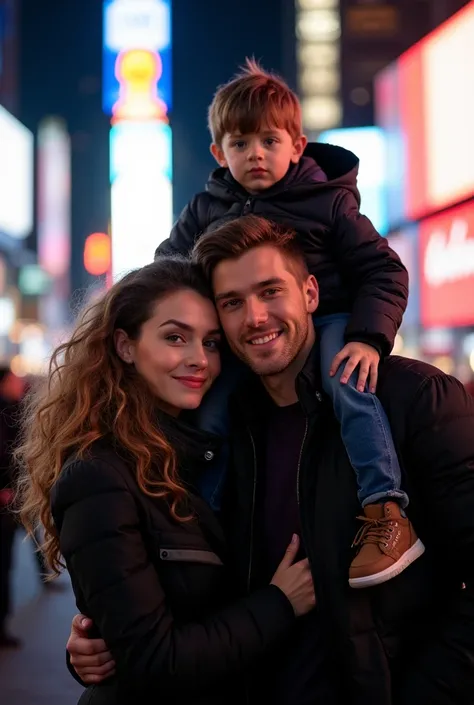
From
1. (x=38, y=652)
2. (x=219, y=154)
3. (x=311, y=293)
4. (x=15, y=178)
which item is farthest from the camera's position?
(x=15, y=178)

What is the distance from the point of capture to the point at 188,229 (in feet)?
12.6

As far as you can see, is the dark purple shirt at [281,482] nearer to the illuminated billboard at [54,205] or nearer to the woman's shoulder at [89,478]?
the woman's shoulder at [89,478]

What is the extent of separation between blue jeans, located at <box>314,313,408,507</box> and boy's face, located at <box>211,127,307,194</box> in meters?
1.10

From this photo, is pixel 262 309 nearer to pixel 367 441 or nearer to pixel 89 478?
pixel 367 441

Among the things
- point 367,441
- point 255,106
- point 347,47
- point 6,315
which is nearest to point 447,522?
point 367,441

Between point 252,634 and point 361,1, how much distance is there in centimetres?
7097

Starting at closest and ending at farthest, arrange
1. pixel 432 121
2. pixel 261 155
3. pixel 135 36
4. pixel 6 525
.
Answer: pixel 261 155 < pixel 6 525 < pixel 432 121 < pixel 135 36

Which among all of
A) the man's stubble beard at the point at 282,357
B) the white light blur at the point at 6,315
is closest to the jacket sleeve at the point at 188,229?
the man's stubble beard at the point at 282,357

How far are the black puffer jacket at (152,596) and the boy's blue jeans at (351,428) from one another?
33cm

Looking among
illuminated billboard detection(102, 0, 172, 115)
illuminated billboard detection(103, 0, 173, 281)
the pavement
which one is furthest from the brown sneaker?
illuminated billboard detection(102, 0, 172, 115)

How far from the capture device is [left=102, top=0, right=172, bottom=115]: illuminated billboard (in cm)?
3469

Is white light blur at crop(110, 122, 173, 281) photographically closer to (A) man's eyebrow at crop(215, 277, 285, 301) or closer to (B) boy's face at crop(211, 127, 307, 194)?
(B) boy's face at crop(211, 127, 307, 194)

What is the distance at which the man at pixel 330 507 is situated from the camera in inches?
99.0

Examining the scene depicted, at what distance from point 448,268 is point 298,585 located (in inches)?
338
